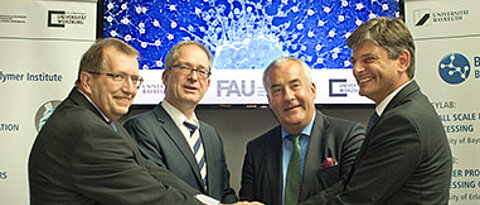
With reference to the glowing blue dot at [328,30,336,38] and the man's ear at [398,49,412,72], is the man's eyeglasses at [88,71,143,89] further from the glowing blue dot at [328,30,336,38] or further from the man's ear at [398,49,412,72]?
the glowing blue dot at [328,30,336,38]

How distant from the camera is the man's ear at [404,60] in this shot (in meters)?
2.06

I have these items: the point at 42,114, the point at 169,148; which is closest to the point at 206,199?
the point at 169,148

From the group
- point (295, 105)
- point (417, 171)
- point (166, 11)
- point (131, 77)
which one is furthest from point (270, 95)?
point (166, 11)

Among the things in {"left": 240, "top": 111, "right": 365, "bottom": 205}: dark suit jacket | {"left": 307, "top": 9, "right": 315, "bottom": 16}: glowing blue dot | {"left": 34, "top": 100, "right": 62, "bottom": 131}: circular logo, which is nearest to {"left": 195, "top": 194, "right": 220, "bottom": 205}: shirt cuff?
{"left": 240, "top": 111, "right": 365, "bottom": 205}: dark suit jacket

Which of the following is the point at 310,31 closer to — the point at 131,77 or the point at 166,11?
the point at 166,11

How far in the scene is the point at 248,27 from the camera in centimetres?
364

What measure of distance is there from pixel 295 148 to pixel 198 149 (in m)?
0.59

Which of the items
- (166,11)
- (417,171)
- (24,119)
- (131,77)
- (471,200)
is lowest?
(471,200)

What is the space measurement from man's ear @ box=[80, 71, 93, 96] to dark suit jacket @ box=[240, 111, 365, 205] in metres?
1.09

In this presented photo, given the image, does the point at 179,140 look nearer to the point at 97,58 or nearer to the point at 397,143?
the point at 97,58

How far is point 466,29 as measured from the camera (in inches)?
134

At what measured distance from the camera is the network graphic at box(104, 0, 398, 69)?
11.8ft

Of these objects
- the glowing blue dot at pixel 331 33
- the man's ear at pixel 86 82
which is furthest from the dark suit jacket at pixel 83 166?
the glowing blue dot at pixel 331 33

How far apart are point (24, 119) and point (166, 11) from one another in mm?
1450
